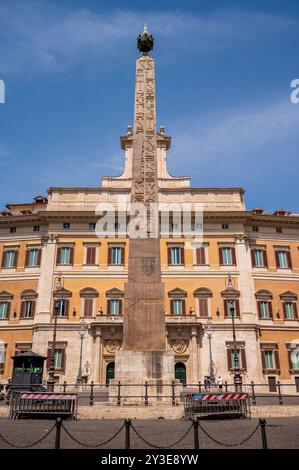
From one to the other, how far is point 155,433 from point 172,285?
23.8 m

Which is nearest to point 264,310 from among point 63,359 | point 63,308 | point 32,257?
point 63,308

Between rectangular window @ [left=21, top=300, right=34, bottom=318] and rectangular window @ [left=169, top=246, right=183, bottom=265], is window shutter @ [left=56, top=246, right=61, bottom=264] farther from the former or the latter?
rectangular window @ [left=169, top=246, right=183, bottom=265]

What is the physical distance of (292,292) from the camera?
33.2 meters

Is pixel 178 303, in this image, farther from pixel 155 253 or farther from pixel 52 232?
pixel 155 253

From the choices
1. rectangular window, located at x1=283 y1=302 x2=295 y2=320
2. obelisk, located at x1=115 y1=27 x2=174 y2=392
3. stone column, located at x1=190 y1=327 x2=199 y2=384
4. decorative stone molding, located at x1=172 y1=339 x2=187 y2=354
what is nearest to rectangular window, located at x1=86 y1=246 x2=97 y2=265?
decorative stone molding, located at x1=172 y1=339 x2=187 y2=354

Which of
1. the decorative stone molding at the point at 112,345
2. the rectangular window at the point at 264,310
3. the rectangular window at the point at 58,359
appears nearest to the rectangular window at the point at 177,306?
the decorative stone molding at the point at 112,345

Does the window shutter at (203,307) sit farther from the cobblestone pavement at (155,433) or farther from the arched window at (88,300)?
the cobblestone pavement at (155,433)

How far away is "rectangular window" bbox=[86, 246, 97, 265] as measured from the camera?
33.4 metres

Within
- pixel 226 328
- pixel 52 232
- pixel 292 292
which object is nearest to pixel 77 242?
pixel 52 232

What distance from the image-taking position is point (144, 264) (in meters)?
16.0

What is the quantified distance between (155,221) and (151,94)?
6.28 m

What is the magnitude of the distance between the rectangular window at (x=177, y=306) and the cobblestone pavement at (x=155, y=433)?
2005cm

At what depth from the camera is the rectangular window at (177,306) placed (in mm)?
32000

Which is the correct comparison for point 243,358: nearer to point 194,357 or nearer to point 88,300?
point 194,357
